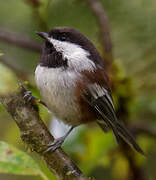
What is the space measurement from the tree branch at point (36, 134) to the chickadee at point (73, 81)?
471mm

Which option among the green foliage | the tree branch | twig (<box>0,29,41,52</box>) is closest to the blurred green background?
twig (<box>0,29,41,52</box>)

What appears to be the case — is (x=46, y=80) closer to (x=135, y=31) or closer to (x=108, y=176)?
(x=135, y=31)

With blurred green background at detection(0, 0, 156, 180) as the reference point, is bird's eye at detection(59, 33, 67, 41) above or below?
above

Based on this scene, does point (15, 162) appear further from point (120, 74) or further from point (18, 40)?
point (18, 40)

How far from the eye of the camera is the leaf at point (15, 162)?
89 cm

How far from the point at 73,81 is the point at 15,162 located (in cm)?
90

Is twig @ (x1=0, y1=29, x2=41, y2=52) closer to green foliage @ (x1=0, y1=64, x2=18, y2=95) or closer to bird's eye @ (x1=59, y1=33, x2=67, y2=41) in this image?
bird's eye @ (x1=59, y1=33, x2=67, y2=41)

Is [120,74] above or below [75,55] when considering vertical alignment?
below

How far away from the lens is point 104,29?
2135 millimetres

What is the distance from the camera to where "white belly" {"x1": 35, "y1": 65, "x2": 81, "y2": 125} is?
1.75 metres

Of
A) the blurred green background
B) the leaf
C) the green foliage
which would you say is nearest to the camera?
the green foliage

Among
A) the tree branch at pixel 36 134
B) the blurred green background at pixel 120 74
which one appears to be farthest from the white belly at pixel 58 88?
the tree branch at pixel 36 134

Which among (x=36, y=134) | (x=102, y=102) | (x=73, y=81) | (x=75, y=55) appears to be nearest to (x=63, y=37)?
(x=75, y=55)

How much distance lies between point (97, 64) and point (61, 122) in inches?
16.8
